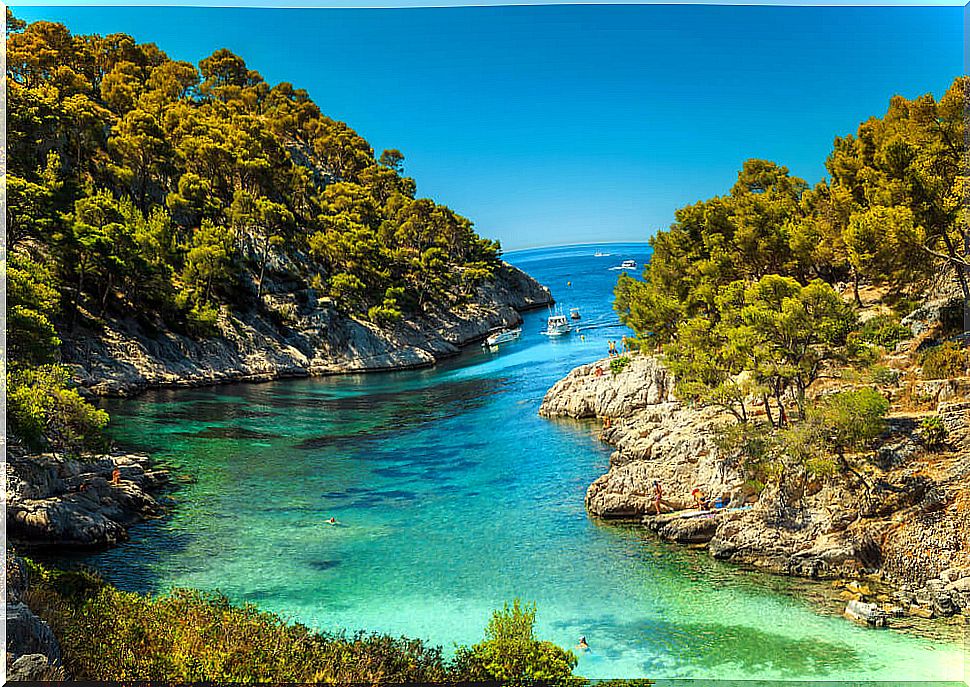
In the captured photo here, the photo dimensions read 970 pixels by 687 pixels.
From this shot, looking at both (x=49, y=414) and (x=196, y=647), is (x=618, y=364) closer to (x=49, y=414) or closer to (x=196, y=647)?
(x=49, y=414)

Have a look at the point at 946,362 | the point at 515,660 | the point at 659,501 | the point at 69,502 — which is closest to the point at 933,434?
the point at 946,362

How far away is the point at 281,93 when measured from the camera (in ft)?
141

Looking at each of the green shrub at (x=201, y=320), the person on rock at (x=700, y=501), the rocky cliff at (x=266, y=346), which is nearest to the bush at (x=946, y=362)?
the person on rock at (x=700, y=501)

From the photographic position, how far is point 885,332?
10.1 m

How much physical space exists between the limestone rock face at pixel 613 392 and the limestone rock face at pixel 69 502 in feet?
33.4

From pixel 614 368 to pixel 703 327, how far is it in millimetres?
6565

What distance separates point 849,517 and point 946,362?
9.24 ft

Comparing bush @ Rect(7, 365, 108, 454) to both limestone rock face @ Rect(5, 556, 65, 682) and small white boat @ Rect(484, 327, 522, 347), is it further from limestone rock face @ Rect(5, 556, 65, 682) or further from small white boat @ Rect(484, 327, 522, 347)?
small white boat @ Rect(484, 327, 522, 347)

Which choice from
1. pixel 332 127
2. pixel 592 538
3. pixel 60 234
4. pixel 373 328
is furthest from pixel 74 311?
pixel 332 127

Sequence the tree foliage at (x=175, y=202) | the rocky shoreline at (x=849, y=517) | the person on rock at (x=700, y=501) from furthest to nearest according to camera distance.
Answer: the tree foliage at (x=175, y=202) → the person on rock at (x=700, y=501) → the rocky shoreline at (x=849, y=517)

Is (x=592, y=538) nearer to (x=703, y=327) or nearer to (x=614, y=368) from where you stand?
(x=703, y=327)

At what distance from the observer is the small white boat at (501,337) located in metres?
32.3

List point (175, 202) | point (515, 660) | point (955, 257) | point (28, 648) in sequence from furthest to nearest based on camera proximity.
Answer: point (175, 202) → point (955, 257) → point (515, 660) → point (28, 648)

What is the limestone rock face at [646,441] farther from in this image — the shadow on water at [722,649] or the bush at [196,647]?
the bush at [196,647]
